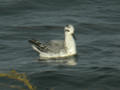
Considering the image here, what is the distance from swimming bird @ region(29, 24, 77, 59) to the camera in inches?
604

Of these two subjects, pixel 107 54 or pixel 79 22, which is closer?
pixel 107 54

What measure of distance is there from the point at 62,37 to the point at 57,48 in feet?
9.78

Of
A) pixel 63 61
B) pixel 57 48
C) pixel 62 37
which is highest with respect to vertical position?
pixel 57 48

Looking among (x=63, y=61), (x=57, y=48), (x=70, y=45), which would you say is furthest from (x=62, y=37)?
(x=63, y=61)

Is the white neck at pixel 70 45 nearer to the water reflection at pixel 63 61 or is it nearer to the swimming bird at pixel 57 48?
the swimming bird at pixel 57 48

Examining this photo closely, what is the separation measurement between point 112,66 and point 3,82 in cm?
375

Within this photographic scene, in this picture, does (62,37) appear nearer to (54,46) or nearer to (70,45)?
(70,45)

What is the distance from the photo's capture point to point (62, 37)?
722 inches

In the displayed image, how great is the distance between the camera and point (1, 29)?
766 inches

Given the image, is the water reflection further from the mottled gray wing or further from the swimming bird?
the mottled gray wing

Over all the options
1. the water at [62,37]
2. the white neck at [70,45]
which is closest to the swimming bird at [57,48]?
the white neck at [70,45]

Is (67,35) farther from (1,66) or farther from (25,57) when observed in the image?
(1,66)

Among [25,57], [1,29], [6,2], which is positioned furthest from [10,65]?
[6,2]

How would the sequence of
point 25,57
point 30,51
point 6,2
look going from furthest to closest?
point 6,2
point 30,51
point 25,57
